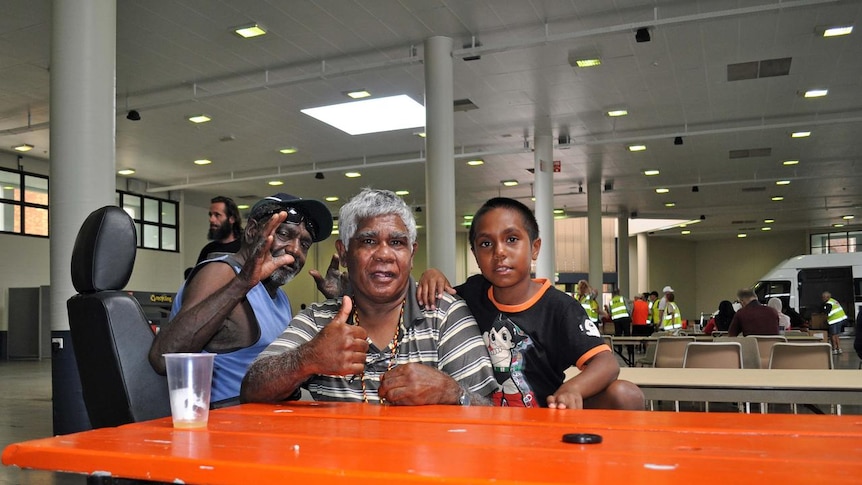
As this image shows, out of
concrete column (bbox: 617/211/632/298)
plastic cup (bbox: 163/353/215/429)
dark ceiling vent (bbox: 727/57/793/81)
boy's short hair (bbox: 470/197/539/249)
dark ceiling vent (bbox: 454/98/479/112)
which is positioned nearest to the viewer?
plastic cup (bbox: 163/353/215/429)

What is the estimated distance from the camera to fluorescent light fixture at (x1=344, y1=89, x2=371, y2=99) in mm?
10500

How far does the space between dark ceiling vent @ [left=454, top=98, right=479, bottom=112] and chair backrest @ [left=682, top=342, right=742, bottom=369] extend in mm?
6049

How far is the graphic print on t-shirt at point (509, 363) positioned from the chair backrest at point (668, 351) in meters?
5.22

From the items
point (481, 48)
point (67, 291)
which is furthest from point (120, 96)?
point (67, 291)

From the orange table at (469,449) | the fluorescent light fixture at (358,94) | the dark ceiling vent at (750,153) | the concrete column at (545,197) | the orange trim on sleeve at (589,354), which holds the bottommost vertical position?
the orange table at (469,449)

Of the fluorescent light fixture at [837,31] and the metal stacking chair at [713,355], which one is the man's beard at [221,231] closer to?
the metal stacking chair at [713,355]

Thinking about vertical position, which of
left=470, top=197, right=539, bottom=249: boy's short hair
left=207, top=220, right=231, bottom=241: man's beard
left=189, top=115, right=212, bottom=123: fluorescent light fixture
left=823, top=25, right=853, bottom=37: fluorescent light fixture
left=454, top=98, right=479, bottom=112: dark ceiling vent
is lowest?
left=470, top=197, right=539, bottom=249: boy's short hair

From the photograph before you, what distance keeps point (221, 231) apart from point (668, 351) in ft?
14.0

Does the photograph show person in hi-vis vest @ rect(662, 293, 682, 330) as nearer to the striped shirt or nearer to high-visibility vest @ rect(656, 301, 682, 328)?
high-visibility vest @ rect(656, 301, 682, 328)

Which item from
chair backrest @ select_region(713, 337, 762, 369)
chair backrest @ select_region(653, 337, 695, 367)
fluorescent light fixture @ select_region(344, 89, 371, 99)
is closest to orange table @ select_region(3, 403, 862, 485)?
chair backrest @ select_region(713, 337, 762, 369)

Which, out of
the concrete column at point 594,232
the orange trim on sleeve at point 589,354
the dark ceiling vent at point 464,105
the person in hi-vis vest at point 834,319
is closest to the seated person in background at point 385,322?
the orange trim on sleeve at point 589,354

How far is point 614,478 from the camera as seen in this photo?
907 millimetres

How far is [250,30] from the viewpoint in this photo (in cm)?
812

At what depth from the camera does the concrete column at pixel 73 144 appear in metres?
4.97
